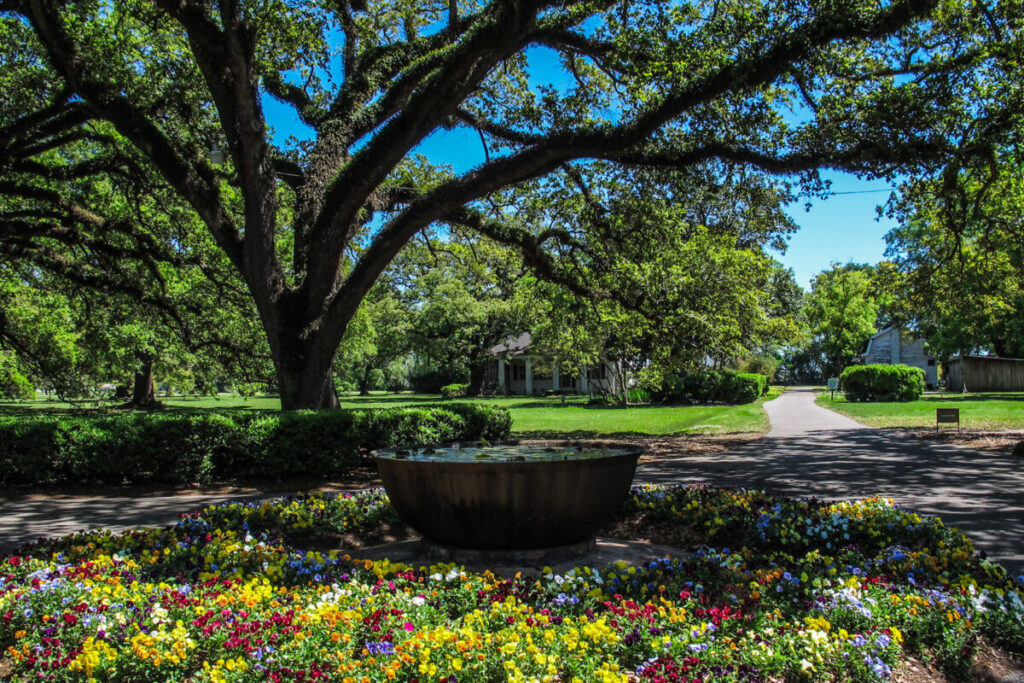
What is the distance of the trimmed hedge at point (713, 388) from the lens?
116ft

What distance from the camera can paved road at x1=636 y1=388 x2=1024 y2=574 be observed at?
713cm

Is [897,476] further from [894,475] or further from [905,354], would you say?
[905,354]

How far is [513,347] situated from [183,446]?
1668 inches

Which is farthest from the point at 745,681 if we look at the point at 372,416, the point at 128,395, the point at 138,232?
the point at 128,395

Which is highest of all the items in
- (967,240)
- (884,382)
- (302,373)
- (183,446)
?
(967,240)

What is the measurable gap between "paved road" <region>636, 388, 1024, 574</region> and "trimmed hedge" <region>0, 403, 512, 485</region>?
502 cm

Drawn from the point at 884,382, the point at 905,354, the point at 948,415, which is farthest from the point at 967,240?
the point at 905,354

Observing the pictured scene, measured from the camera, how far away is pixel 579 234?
13734mm

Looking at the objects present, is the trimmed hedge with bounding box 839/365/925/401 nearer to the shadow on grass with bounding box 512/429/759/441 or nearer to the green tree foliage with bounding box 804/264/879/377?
the shadow on grass with bounding box 512/429/759/441

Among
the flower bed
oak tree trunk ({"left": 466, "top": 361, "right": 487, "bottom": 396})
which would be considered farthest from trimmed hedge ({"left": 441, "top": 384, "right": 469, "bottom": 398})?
the flower bed

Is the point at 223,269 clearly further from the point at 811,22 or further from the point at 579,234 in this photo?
the point at 811,22

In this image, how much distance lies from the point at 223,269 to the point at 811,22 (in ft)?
43.8

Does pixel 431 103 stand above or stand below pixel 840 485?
above

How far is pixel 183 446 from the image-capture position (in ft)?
33.4
